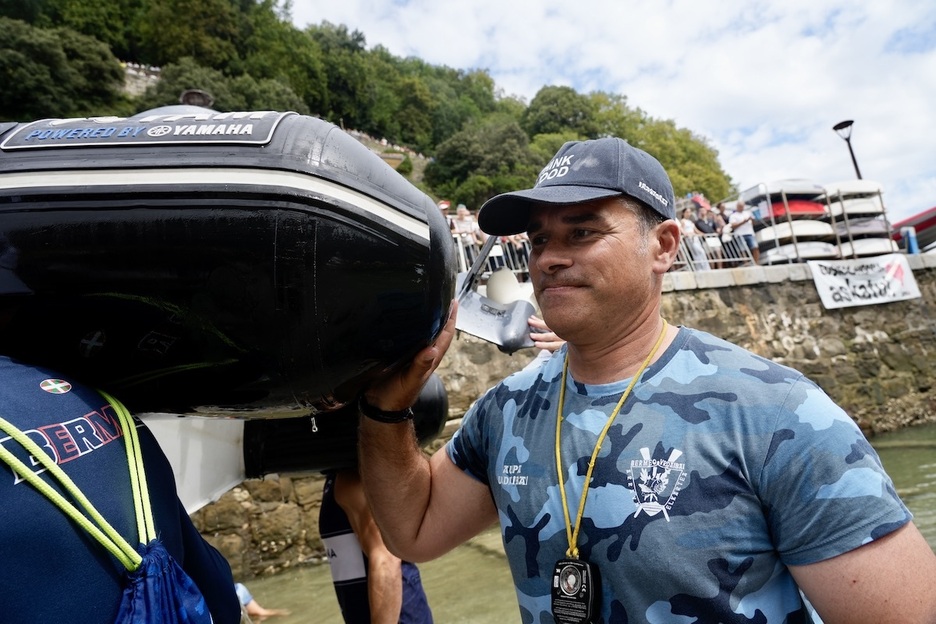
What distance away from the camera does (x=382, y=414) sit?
1.68 m

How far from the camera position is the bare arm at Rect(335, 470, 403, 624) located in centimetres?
291

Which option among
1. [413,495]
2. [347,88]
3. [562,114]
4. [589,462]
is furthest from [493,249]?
[347,88]

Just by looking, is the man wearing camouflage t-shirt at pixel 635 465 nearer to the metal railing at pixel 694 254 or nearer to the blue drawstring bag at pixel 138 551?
the blue drawstring bag at pixel 138 551

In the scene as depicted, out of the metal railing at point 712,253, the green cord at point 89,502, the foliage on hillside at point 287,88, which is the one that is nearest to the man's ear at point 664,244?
the green cord at point 89,502

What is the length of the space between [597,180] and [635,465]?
665mm

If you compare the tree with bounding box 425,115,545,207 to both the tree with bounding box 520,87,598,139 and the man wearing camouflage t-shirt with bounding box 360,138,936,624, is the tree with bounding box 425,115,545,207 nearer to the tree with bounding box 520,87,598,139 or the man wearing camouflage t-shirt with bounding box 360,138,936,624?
the tree with bounding box 520,87,598,139

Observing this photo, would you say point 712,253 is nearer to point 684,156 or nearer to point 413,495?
point 413,495

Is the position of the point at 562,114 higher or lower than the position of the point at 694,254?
higher

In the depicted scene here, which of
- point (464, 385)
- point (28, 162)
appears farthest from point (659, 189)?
point (464, 385)

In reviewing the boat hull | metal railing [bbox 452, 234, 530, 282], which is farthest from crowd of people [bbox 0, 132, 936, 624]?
metal railing [bbox 452, 234, 530, 282]

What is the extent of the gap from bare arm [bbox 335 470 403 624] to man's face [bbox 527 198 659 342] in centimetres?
167

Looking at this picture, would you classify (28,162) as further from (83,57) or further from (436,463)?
Result: (83,57)

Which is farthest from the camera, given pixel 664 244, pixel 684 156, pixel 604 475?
pixel 684 156

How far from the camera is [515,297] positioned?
371 cm
